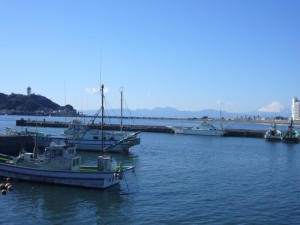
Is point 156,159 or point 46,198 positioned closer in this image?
point 46,198

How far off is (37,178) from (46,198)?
13.2 feet

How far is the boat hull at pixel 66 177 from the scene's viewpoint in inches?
1158

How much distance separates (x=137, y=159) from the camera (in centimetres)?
4844

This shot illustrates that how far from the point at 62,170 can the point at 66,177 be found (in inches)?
25.8

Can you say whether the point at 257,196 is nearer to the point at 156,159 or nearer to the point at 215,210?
the point at 215,210

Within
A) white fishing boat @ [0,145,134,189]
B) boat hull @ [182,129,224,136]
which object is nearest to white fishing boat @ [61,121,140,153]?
white fishing boat @ [0,145,134,189]

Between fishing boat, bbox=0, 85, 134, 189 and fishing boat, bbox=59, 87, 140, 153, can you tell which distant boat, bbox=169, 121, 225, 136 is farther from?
fishing boat, bbox=0, 85, 134, 189

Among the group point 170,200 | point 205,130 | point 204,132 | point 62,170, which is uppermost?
point 205,130

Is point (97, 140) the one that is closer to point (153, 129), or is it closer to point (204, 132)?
point (204, 132)

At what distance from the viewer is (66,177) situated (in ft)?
98.2

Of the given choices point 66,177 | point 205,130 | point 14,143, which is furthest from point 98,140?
point 205,130

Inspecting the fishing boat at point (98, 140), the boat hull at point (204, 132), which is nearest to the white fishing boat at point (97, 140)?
the fishing boat at point (98, 140)

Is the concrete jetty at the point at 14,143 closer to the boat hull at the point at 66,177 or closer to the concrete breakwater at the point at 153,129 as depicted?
the boat hull at the point at 66,177

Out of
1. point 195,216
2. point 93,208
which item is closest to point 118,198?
point 93,208
